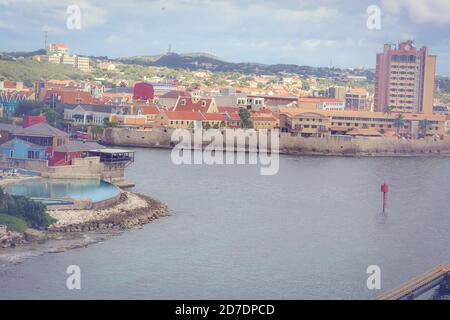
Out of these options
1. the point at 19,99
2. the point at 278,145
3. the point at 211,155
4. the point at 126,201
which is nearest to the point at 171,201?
the point at 126,201

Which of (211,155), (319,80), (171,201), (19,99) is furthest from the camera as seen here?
(319,80)

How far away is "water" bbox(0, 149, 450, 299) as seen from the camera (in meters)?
5.30

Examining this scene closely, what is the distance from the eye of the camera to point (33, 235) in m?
6.39

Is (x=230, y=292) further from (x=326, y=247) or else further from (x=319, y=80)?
(x=319, y=80)

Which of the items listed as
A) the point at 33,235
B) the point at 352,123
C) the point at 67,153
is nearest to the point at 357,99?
the point at 352,123

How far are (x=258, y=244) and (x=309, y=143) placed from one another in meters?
8.97

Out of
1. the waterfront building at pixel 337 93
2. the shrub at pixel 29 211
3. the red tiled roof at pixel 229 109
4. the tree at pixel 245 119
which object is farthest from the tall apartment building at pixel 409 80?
the shrub at pixel 29 211

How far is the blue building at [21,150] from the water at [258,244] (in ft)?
3.12

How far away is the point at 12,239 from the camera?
6.21 metres

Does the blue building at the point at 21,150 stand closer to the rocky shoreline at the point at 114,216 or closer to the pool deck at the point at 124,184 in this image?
the pool deck at the point at 124,184

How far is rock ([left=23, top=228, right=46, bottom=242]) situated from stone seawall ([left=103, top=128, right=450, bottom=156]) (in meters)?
8.71
